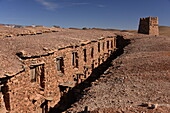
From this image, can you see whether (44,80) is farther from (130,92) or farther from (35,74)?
(130,92)

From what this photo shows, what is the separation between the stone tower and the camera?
100 feet

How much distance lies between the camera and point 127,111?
605 centimetres

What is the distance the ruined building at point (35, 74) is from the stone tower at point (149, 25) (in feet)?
58.9

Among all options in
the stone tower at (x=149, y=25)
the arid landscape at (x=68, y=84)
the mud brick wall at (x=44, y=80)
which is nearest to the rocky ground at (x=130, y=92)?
the arid landscape at (x=68, y=84)

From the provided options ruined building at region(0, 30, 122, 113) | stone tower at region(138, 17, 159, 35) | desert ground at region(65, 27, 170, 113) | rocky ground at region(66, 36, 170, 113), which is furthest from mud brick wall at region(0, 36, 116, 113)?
stone tower at region(138, 17, 159, 35)

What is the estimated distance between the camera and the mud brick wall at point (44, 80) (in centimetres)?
892

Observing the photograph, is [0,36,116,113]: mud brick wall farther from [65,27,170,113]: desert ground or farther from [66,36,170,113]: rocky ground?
[66,36,170,113]: rocky ground

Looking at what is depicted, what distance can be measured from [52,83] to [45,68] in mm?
1317

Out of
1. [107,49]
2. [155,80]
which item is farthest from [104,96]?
[107,49]

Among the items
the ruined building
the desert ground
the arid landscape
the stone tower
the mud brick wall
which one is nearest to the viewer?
the desert ground

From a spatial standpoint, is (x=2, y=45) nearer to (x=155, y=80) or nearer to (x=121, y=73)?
(x=121, y=73)

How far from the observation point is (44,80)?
1129 centimetres

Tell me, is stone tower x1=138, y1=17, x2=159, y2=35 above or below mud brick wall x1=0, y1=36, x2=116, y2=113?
above

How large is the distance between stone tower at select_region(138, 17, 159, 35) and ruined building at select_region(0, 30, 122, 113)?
17941mm
